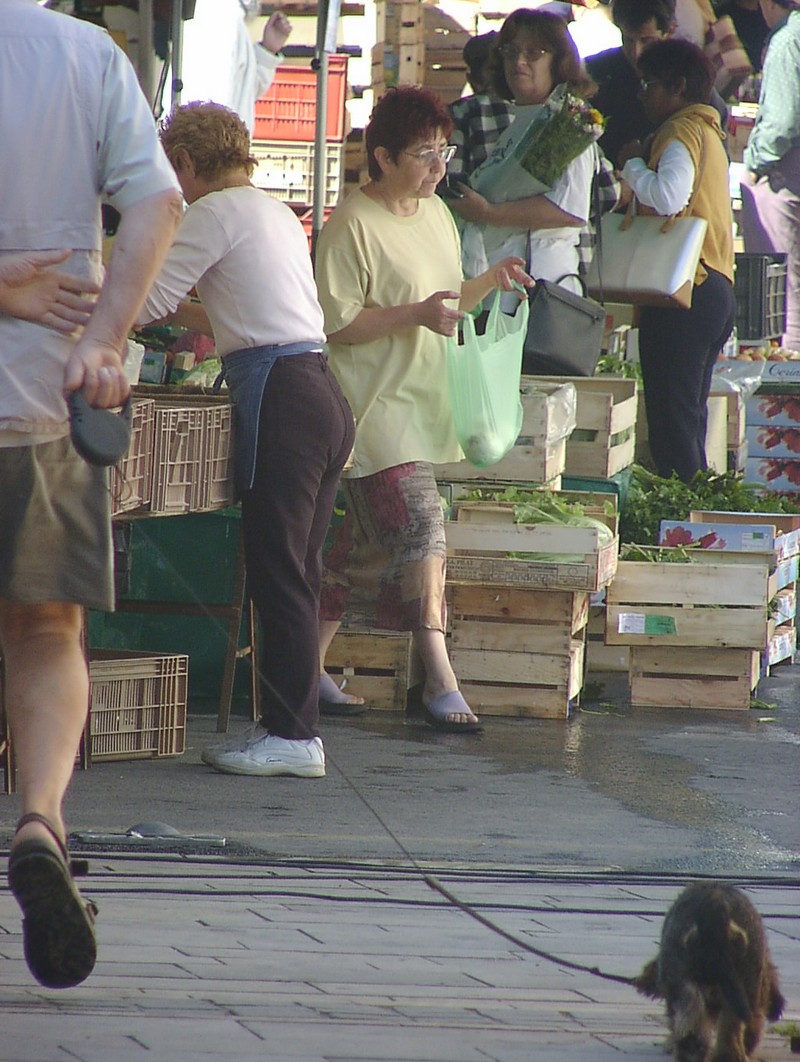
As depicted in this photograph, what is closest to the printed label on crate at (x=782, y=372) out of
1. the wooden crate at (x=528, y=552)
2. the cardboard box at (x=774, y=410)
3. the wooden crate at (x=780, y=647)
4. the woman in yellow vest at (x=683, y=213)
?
the cardboard box at (x=774, y=410)

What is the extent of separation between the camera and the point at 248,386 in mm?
5656

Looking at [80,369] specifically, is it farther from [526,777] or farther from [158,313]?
[526,777]

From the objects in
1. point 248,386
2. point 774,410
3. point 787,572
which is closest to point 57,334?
point 248,386

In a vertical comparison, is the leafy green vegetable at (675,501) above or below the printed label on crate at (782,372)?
below

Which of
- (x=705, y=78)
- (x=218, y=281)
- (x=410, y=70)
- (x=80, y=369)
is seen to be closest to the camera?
(x=80, y=369)

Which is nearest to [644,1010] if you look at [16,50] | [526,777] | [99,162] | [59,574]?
[59,574]

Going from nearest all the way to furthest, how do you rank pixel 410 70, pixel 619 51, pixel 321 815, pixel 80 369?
pixel 80 369
pixel 321 815
pixel 619 51
pixel 410 70

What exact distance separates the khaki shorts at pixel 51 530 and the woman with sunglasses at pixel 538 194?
5238 mm

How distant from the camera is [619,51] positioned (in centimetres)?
1080

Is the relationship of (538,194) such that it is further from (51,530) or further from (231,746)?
(51,530)

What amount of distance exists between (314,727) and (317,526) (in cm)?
64

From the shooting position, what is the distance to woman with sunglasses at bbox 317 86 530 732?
6383mm

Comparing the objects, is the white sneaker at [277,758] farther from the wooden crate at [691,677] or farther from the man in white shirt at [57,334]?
the man in white shirt at [57,334]

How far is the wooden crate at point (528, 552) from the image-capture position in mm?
6922
